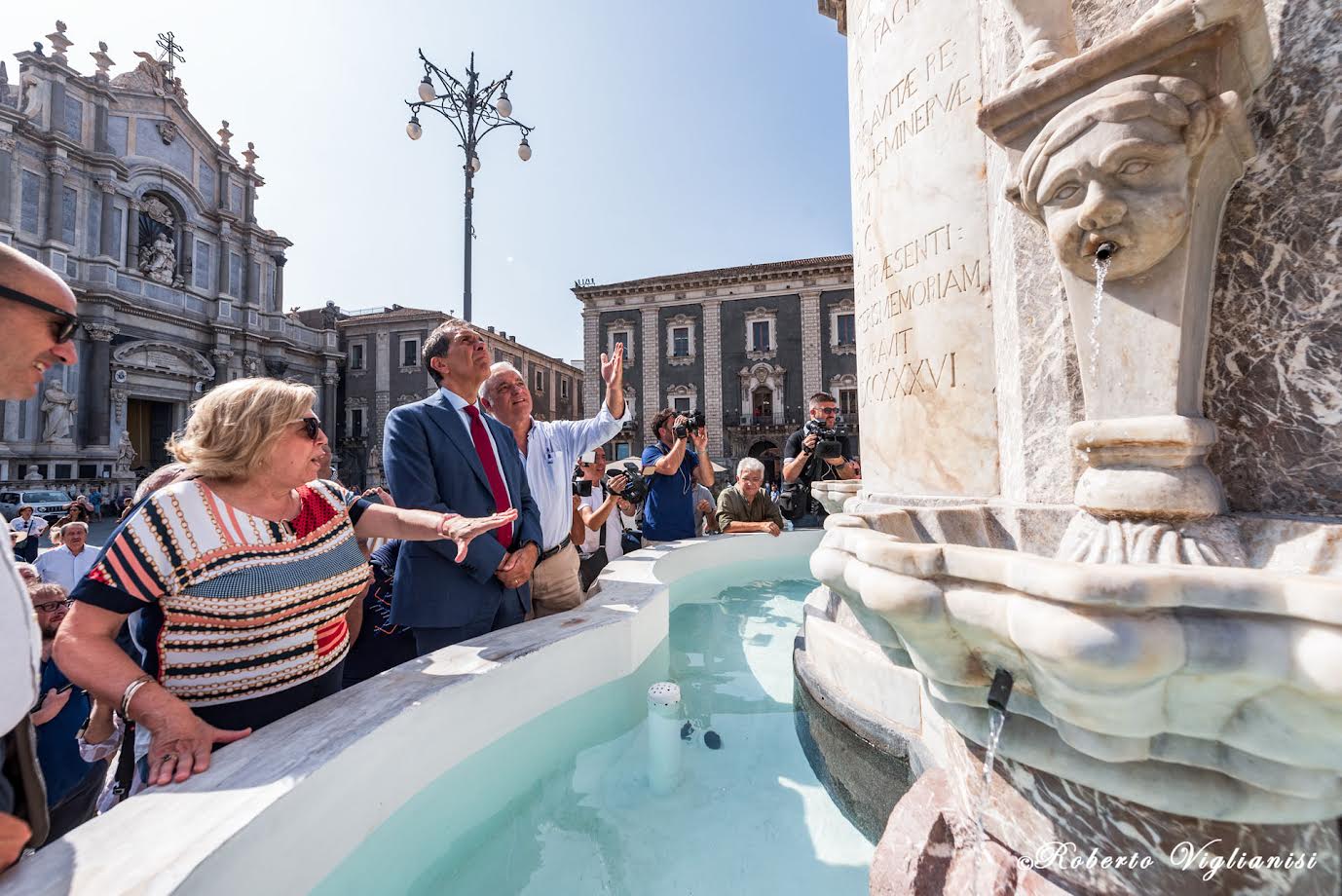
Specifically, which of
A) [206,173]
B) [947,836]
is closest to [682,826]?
[947,836]

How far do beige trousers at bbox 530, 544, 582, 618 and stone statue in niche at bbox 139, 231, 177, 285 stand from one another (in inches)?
1203

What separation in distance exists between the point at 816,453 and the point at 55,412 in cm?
2671

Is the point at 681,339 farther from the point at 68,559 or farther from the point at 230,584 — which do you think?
Result: the point at 230,584

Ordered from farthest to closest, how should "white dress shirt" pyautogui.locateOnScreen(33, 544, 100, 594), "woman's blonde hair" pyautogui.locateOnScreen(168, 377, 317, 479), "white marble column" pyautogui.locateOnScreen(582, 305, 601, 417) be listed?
1. "white marble column" pyautogui.locateOnScreen(582, 305, 601, 417)
2. "white dress shirt" pyautogui.locateOnScreen(33, 544, 100, 594)
3. "woman's blonde hair" pyautogui.locateOnScreen(168, 377, 317, 479)

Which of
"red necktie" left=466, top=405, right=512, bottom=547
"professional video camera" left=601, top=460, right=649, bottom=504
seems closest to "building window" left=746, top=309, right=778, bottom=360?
Answer: "professional video camera" left=601, top=460, right=649, bottom=504

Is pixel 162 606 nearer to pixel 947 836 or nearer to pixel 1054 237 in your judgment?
pixel 947 836

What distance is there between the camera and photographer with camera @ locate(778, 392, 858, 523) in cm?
523

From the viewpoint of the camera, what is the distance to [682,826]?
2266mm

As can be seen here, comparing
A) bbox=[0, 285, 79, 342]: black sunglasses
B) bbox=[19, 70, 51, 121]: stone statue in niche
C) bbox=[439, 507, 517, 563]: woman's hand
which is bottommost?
bbox=[439, 507, 517, 563]: woman's hand

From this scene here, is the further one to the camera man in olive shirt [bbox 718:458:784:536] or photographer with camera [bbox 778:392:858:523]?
man in olive shirt [bbox 718:458:784:536]

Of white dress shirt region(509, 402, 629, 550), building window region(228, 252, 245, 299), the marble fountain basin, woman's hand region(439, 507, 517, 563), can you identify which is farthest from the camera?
building window region(228, 252, 245, 299)

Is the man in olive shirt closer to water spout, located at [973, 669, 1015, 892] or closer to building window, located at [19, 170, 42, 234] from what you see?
water spout, located at [973, 669, 1015, 892]

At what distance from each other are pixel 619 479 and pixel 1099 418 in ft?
13.0

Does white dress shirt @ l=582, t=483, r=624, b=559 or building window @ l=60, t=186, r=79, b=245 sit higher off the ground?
building window @ l=60, t=186, r=79, b=245
